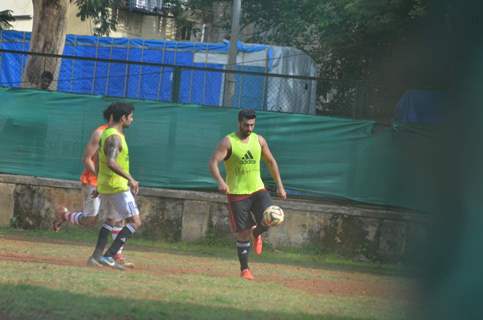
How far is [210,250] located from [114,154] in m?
3.72

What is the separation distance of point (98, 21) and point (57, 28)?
710 centimetres

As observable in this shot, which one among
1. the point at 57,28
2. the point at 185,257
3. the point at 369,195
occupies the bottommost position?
the point at 185,257

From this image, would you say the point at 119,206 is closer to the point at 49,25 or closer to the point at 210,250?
the point at 210,250

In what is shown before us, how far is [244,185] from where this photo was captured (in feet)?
35.8

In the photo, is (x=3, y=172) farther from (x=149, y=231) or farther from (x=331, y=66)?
(x=331, y=66)

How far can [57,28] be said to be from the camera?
1864 cm

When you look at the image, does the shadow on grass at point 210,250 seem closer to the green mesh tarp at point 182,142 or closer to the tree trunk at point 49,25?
the green mesh tarp at point 182,142

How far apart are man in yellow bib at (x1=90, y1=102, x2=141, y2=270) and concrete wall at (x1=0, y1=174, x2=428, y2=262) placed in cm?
350

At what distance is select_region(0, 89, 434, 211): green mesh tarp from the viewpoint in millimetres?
14484

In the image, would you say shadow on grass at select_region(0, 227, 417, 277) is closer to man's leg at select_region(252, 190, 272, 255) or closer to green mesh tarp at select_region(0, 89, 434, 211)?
green mesh tarp at select_region(0, 89, 434, 211)

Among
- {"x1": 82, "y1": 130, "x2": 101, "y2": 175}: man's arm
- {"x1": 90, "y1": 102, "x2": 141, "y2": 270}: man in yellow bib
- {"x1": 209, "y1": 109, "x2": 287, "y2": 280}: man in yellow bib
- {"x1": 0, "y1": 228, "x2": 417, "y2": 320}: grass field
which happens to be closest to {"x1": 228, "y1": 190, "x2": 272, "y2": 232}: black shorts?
{"x1": 209, "y1": 109, "x2": 287, "y2": 280}: man in yellow bib

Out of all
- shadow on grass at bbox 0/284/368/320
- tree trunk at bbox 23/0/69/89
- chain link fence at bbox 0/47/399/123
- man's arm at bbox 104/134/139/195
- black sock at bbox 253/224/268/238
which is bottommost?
shadow on grass at bbox 0/284/368/320

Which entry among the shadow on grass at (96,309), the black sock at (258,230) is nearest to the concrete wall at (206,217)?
the black sock at (258,230)

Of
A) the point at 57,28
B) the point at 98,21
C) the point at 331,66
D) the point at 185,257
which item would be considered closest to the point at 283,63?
the point at 331,66
